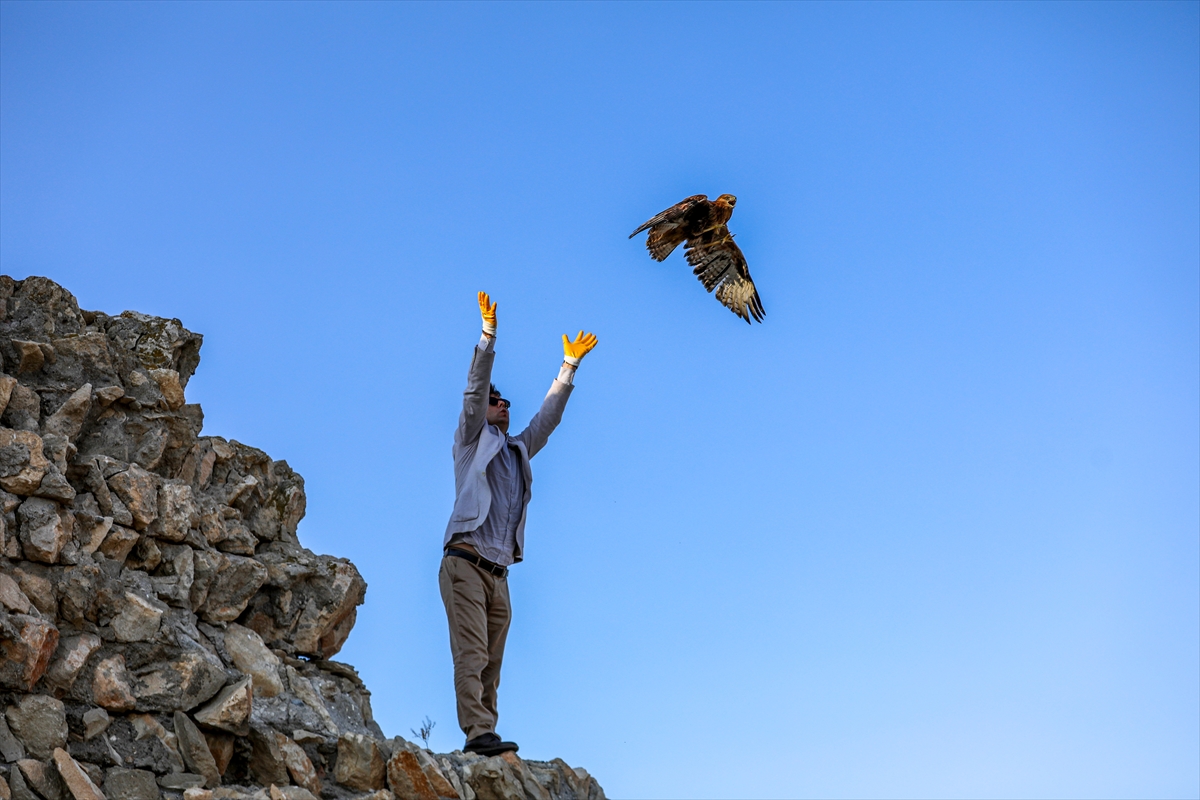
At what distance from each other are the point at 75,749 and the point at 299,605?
2536 millimetres

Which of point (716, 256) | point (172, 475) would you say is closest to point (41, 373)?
point (172, 475)

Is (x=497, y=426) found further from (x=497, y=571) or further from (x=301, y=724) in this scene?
(x=301, y=724)

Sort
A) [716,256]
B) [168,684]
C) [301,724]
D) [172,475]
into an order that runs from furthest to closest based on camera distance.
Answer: [716,256] < [172,475] < [301,724] < [168,684]

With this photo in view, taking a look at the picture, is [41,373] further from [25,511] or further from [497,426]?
[497,426]

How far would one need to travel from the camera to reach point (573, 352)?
29.1ft

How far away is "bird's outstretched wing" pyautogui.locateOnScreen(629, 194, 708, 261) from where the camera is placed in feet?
33.7

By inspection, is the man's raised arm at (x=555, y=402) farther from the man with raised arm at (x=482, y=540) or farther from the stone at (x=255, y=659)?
the stone at (x=255, y=659)

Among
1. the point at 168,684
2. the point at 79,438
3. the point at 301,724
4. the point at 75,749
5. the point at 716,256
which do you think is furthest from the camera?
the point at 716,256

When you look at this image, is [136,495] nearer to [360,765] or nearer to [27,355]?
[27,355]

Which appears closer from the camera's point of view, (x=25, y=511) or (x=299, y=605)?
(x=25, y=511)

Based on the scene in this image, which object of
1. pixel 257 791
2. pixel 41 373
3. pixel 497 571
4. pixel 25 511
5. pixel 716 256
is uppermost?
pixel 716 256

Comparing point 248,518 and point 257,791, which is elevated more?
point 248,518

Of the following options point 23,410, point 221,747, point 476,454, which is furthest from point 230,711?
point 23,410

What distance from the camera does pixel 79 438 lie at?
320 inches
